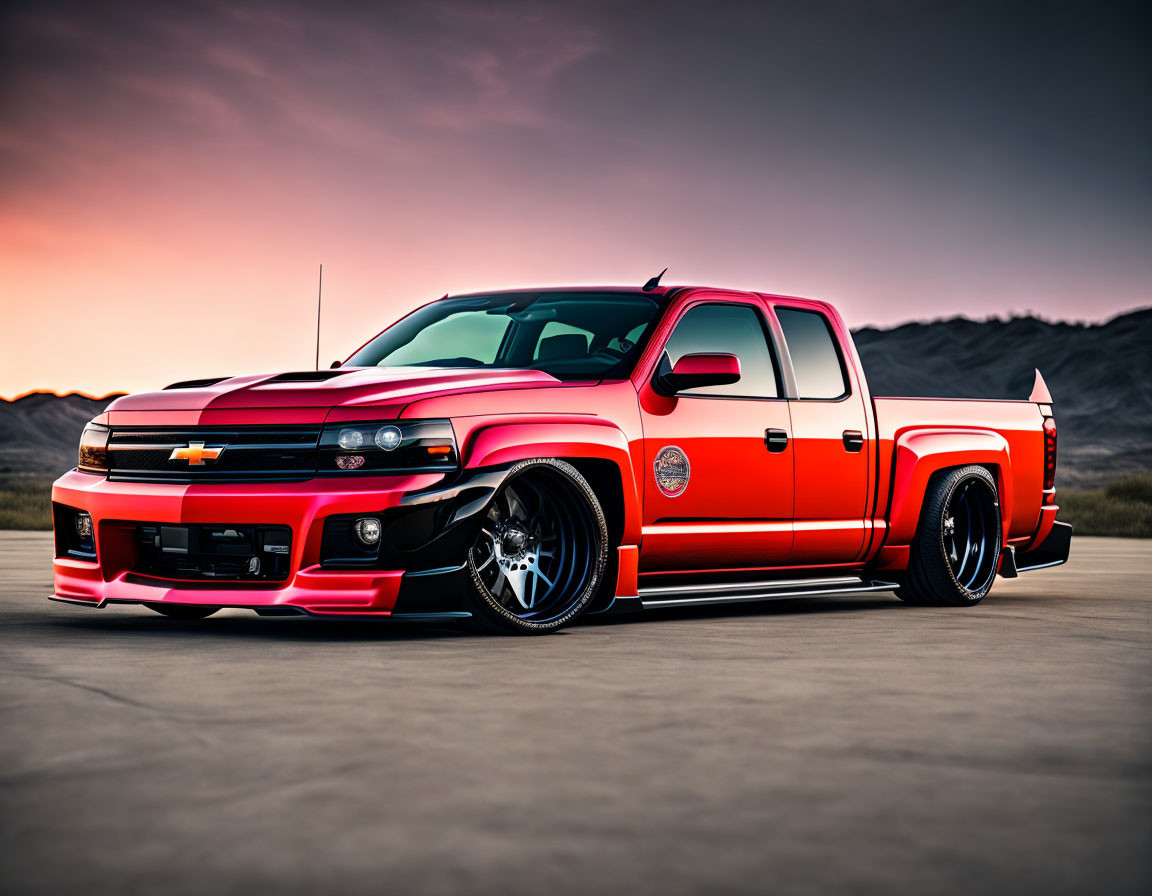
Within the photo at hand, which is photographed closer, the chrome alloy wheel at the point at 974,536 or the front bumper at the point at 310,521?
the front bumper at the point at 310,521

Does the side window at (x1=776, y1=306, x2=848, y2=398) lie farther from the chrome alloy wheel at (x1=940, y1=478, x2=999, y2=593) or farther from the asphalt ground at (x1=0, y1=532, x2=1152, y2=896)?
the asphalt ground at (x1=0, y1=532, x2=1152, y2=896)

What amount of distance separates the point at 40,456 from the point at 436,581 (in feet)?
465

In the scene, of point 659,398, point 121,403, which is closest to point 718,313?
point 659,398

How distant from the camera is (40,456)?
14275 centimetres

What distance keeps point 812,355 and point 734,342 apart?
0.63 m

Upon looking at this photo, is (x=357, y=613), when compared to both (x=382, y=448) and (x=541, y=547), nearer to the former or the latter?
(x=382, y=448)

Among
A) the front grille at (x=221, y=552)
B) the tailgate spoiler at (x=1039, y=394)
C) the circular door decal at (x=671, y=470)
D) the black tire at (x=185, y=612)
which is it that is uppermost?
the tailgate spoiler at (x=1039, y=394)

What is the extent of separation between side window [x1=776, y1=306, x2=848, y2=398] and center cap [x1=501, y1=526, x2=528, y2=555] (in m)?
2.21

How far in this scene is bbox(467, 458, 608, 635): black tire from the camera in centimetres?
816

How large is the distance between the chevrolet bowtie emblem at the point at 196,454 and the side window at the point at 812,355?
3423mm

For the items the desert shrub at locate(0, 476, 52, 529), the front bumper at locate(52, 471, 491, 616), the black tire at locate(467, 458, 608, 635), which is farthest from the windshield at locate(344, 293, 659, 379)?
the desert shrub at locate(0, 476, 52, 529)

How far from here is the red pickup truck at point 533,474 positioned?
7852 millimetres

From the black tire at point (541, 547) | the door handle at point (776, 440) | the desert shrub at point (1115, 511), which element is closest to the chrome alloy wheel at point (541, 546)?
the black tire at point (541, 547)

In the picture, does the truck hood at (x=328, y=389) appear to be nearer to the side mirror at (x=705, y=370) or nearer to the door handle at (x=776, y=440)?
the side mirror at (x=705, y=370)
